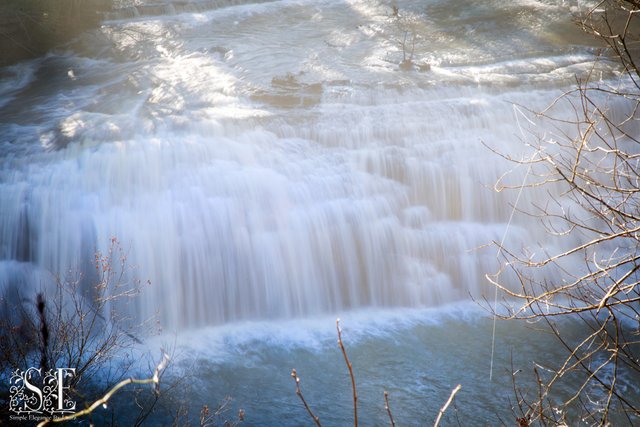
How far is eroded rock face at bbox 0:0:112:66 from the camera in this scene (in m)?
20.0

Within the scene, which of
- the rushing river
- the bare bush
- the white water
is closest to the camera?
the bare bush

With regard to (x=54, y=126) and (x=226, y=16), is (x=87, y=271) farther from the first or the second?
(x=226, y=16)

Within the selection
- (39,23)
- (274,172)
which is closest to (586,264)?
(274,172)

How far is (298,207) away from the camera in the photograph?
13.1 metres

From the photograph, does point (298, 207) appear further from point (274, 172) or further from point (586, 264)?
point (586, 264)

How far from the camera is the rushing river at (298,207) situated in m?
10.5

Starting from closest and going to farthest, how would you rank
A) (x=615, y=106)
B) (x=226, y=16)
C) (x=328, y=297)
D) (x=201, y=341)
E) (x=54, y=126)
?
(x=201, y=341), (x=328, y=297), (x=54, y=126), (x=615, y=106), (x=226, y=16)

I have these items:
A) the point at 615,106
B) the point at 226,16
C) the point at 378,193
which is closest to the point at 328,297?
the point at 378,193

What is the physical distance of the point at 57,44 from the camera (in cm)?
2062

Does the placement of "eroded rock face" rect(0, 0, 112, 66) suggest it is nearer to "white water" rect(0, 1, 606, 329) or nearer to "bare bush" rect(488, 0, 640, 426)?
"white water" rect(0, 1, 606, 329)

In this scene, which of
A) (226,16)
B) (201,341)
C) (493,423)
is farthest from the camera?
(226,16)

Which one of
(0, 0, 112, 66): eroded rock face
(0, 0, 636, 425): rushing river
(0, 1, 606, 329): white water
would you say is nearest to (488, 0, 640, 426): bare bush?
(0, 0, 636, 425): rushing river

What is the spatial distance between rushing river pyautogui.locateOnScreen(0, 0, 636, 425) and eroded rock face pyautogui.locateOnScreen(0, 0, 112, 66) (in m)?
2.54

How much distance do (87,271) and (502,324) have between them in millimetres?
7979
